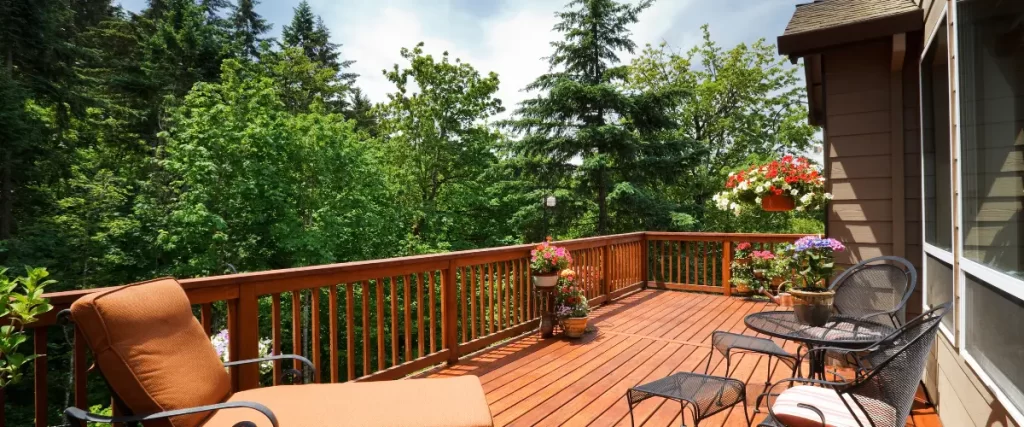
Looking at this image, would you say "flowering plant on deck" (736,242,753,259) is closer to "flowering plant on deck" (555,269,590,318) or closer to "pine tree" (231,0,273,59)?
"flowering plant on deck" (555,269,590,318)

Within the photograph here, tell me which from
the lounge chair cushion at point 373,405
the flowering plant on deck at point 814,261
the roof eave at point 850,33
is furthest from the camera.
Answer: the roof eave at point 850,33

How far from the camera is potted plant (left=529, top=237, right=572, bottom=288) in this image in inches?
179

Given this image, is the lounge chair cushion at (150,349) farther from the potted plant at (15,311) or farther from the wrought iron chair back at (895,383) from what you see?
the wrought iron chair back at (895,383)

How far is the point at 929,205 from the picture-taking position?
110 inches

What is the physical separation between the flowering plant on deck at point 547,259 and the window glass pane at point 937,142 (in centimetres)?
265

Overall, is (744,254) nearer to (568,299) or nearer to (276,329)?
(568,299)

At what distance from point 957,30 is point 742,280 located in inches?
193

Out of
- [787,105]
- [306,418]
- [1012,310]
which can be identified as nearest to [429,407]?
[306,418]

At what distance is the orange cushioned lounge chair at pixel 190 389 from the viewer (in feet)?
5.03

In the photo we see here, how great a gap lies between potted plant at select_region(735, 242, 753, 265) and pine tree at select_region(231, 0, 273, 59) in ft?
62.2

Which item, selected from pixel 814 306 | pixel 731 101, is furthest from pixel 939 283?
pixel 731 101

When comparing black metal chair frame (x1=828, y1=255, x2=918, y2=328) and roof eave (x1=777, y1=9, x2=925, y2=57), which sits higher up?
roof eave (x1=777, y1=9, x2=925, y2=57)

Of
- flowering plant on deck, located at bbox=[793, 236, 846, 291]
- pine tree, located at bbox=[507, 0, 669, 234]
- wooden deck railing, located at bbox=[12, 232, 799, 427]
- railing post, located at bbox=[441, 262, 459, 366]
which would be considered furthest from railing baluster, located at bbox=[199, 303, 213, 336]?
pine tree, located at bbox=[507, 0, 669, 234]

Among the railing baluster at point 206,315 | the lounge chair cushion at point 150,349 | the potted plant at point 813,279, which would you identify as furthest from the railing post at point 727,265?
the lounge chair cushion at point 150,349
